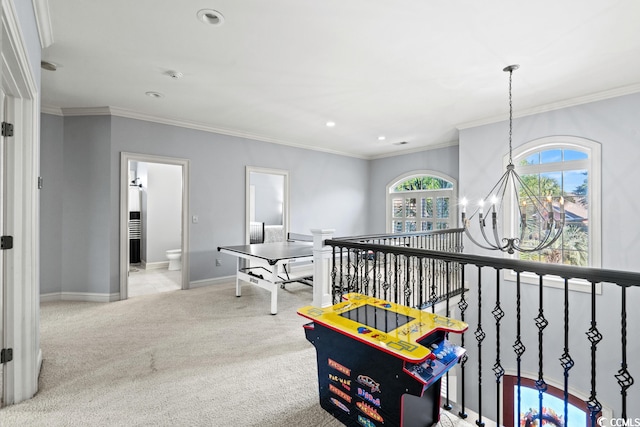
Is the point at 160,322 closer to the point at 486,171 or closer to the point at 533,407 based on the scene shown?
the point at 486,171

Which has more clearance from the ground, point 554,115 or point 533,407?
point 554,115

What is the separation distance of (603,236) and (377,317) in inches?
138

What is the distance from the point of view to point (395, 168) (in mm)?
7012

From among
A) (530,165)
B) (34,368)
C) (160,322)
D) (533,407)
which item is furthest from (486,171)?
(34,368)

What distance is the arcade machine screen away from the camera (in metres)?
1.80

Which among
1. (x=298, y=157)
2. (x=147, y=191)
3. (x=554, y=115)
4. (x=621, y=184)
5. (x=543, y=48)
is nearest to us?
(x=543, y=48)

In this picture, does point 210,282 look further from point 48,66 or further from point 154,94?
point 48,66

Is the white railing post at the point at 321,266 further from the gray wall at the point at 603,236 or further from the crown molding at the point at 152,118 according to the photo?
the crown molding at the point at 152,118

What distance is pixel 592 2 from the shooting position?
7.07 feet

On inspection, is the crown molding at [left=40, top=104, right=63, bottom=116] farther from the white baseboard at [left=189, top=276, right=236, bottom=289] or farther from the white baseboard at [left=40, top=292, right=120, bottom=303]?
the white baseboard at [left=189, top=276, right=236, bottom=289]

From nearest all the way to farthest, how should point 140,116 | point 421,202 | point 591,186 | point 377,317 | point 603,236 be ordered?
point 377,317 < point 603,236 < point 591,186 < point 140,116 < point 421,202

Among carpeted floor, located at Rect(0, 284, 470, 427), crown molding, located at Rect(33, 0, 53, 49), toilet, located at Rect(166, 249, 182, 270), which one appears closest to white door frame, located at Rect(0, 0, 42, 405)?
carpeted floor, located at Rect(0, 284, 470, 427)

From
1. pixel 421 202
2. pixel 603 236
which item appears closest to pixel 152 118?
pixel 421 202

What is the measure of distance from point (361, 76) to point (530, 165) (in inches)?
113
